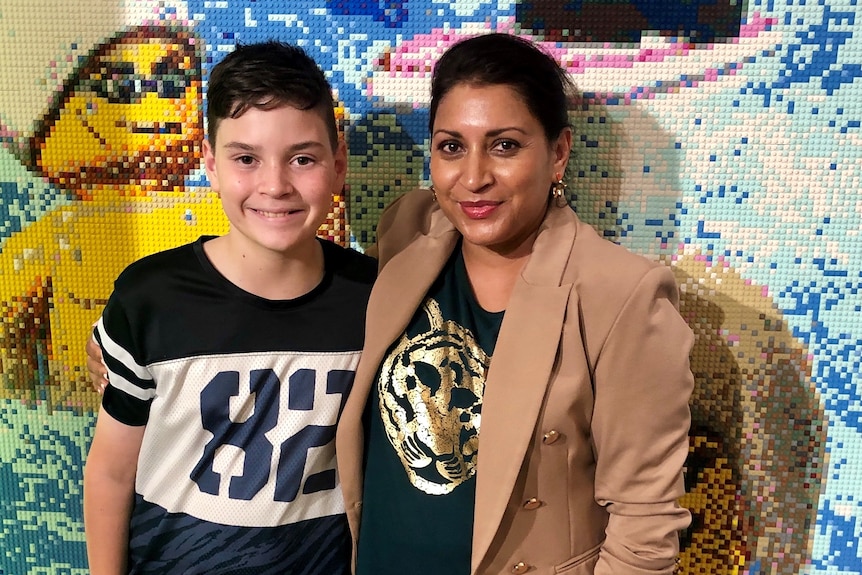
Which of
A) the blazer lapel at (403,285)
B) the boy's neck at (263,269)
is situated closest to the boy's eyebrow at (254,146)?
the boy's neck at (263,269)

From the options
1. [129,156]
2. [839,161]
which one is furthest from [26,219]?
[839,161]

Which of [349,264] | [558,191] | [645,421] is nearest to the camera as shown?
[645,421]

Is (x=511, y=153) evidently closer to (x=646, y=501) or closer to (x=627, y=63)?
(x=627, y=63)

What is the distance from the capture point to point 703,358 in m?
1.35

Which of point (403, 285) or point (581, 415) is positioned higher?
point (403, 285)

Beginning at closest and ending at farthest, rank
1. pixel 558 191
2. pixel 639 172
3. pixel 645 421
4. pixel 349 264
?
pixel 645 421 < pixel 558 191 < pixel 349 264 < pixel 639 172

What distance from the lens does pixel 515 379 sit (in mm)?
977

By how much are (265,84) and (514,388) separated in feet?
1.99

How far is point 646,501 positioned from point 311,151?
0.75 meters

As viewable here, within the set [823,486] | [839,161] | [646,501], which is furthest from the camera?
[823,486]

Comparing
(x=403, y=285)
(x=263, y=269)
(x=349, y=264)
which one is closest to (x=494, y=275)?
(x=403, y=285)

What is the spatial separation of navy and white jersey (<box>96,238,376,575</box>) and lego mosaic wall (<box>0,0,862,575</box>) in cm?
38

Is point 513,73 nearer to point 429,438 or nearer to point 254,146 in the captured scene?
point 254,146

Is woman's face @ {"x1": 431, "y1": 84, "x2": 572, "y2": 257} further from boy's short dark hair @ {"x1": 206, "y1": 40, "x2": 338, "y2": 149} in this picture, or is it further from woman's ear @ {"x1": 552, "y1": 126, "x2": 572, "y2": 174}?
boy's short dark hair @ {"x1": 206, "y1": 40, "x2": 338, "y2": 149}
